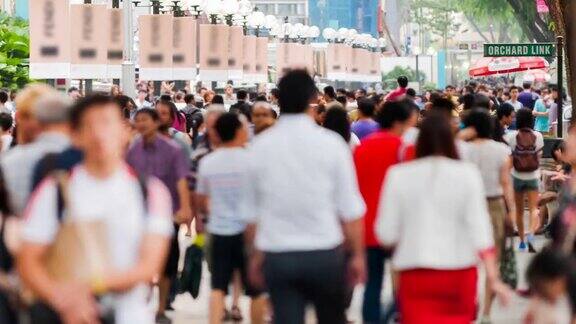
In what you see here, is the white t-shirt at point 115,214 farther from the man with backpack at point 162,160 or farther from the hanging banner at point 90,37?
the hanging banner at point 90,37

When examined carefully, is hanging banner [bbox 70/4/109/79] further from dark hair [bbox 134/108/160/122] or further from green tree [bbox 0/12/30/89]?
green tree [bbox 0/12/30/89]

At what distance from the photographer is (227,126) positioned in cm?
1235

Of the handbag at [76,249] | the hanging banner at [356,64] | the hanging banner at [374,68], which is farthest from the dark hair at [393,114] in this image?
the hanging banner at [374,68]

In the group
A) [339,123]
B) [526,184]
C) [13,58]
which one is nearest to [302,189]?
[339,123]

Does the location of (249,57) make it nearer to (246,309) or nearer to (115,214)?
(246,309)

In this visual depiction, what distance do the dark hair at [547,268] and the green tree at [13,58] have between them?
109 ft

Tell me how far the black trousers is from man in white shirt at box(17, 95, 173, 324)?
175 cm

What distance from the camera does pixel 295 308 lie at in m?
8.98

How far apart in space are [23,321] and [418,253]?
1.87 m

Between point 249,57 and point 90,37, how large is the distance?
1484 cm

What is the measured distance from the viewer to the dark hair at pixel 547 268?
8164 millimetres

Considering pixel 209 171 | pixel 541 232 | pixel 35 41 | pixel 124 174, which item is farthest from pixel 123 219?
pixel 35 41

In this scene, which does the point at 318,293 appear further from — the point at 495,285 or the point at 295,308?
the point at 495,285

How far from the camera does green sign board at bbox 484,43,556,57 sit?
30375 mm
